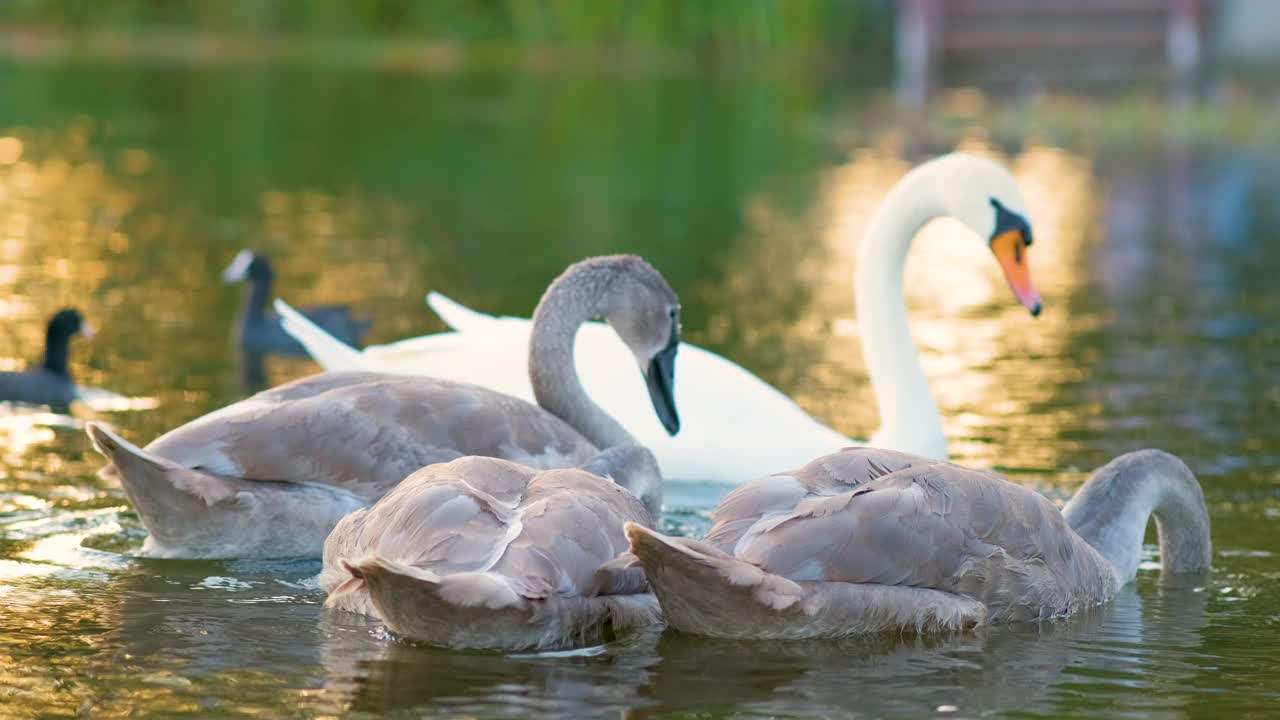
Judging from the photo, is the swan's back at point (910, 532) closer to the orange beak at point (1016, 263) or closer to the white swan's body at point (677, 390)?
the white swan's body at point (677, 390)

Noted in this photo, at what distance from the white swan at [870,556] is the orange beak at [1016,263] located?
2.18 m

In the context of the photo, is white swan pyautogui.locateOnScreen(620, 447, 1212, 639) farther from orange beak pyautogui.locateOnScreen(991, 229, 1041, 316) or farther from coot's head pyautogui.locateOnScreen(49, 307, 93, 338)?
coot's head pyautogui.locateOnScreen(49, 307, 93, 338)

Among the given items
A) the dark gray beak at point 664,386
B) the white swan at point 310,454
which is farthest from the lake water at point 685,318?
the dark gray beak at point 664,386

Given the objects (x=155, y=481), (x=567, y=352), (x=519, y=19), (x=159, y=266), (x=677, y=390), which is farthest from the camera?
(x=519, y=19)

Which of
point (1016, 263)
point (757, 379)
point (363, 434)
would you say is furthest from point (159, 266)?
point (363, 434)

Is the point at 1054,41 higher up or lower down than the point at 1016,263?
higher up

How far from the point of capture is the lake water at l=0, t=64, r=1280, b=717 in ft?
19.3

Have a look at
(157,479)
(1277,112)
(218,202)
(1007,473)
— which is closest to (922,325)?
(1007,473)

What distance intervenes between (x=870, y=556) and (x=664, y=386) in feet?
6.63

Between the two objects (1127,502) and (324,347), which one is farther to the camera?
(324,347)

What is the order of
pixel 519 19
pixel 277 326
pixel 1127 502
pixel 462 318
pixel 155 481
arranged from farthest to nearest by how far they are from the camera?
pixel 519 19
pixel 277 326
pixel 462 318
pixel 1127 502
pixel 155 481

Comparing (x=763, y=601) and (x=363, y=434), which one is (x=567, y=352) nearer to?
(x=363, y=434)

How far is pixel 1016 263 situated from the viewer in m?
9.00

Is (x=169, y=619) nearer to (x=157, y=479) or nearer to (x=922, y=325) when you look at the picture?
(x=157, y=479)
